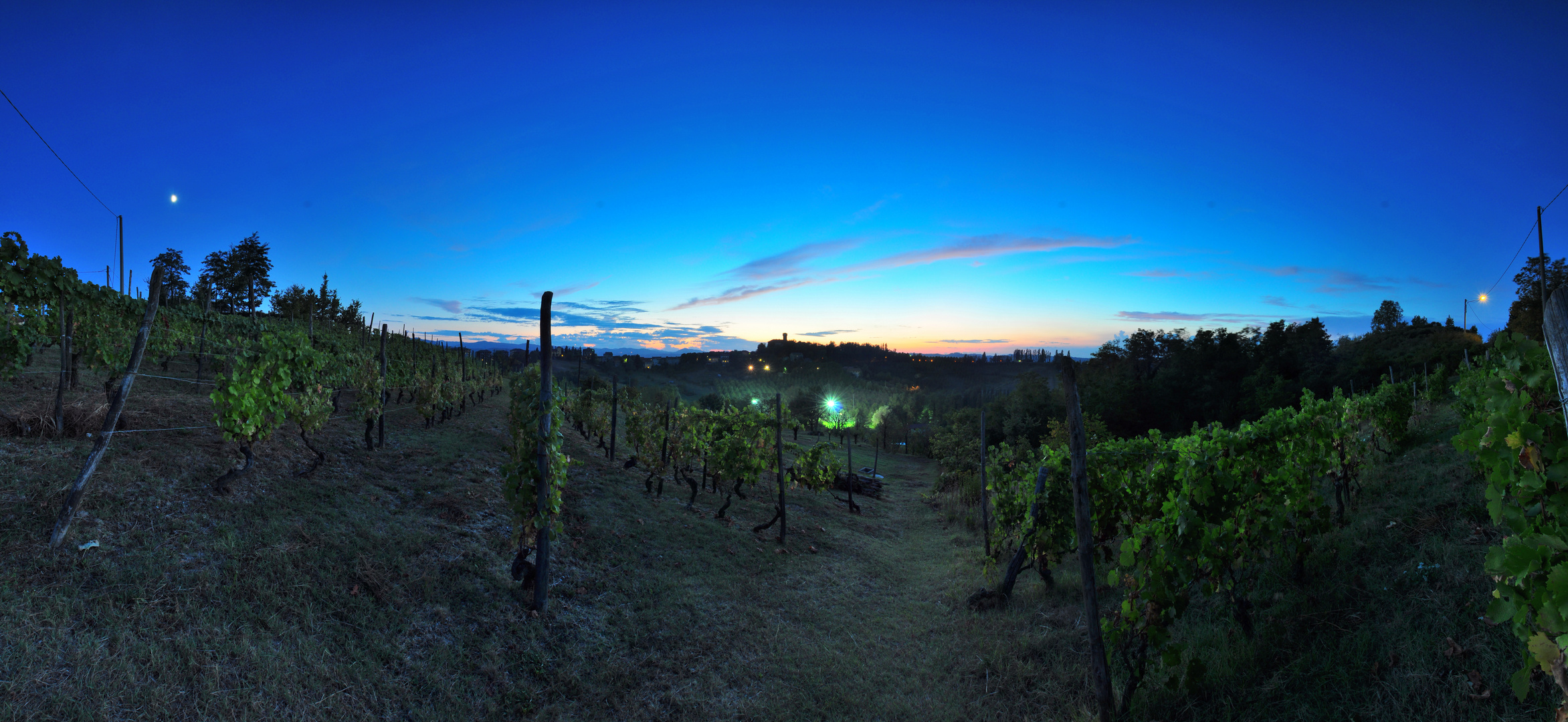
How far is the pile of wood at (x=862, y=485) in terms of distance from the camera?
19172mm

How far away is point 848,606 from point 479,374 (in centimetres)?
2668

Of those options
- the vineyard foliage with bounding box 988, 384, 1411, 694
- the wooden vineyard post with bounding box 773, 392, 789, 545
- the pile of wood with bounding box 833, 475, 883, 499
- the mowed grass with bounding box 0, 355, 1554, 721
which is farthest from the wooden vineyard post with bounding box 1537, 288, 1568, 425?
the pile of wood with bounding box 833, 475, 883, 499

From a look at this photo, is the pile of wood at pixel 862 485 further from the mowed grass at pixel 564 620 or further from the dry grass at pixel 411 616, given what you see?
the mowed grass at pixel 564 620

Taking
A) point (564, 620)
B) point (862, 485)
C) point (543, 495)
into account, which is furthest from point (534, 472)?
point (862, 485)

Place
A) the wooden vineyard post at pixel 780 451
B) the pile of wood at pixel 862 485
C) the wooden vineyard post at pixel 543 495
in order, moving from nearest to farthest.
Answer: the wooden vineyard post at pixel 543 495
the wooden vineyard post at pixel 780 451
the pile of wood at pixel 862 485

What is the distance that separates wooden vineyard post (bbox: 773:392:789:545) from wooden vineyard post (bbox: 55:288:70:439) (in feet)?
32.0

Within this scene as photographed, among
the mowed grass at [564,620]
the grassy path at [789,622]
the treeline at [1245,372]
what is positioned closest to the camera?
the mowed grass at [564,620]

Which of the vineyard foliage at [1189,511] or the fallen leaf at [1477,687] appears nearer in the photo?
the fallen leaf at [1477,687]

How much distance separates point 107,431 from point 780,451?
866cm

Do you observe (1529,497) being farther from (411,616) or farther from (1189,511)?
(411,616)

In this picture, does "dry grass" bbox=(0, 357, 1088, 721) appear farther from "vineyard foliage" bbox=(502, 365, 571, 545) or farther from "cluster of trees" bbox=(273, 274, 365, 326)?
"cluster of trees" bbox=(273, 274, 365, 326)

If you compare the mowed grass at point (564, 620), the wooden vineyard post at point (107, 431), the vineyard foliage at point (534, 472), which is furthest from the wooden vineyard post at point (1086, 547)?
the wooden vineyard post at point (107, 431)

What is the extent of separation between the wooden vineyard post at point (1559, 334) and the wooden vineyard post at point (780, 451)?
8910 millimetres

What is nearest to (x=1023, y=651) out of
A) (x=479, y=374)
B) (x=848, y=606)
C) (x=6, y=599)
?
(x=848, y=606)
